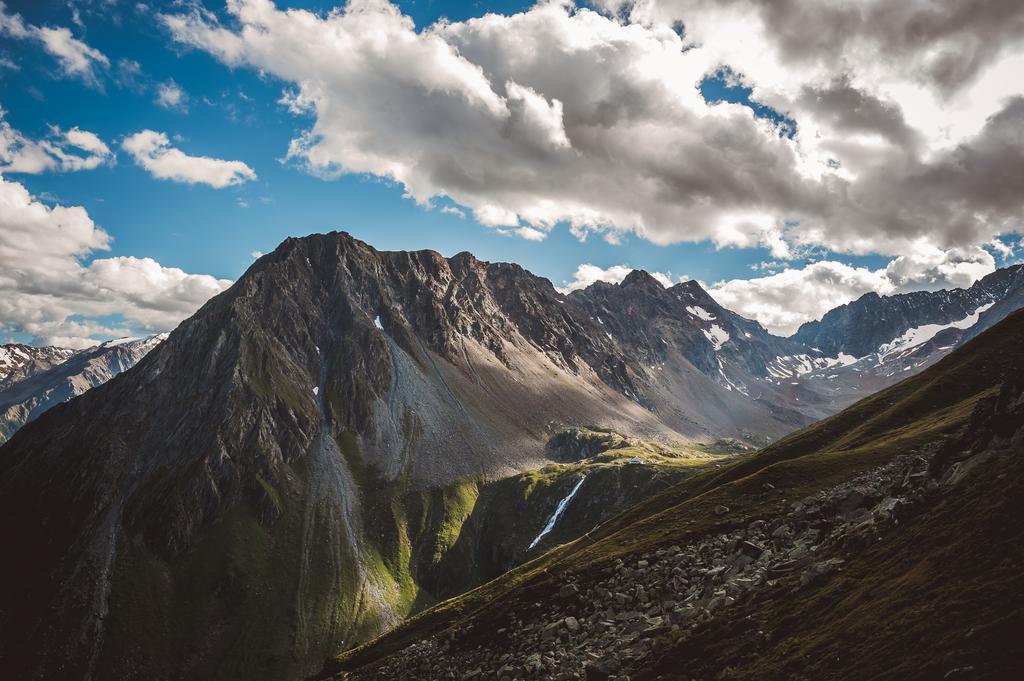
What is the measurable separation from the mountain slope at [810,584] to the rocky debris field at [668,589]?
17 centimetres

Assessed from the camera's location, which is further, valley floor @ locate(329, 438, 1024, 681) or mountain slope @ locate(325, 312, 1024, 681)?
mountain slope @ locate(325, 312, 1024, 681)

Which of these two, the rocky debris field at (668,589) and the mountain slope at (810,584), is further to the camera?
the rocky debris field at (668,589)

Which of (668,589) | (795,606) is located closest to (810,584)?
(795,606)

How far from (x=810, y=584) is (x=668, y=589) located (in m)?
13.6

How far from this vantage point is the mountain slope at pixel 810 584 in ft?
85.9

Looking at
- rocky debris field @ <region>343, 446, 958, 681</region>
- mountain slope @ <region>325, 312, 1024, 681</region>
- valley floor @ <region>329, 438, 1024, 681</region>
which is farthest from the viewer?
rocky debris field @ <region>343, 446, 958, 681</region>

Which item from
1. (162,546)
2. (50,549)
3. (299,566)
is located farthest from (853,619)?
(50,549)

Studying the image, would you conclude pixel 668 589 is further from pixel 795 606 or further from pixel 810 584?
pixel 795 606

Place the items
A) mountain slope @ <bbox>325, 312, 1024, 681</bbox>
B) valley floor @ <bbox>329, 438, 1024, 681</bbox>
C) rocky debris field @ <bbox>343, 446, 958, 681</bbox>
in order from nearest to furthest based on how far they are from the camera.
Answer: valley floor @ <bbox>329, 438, 1024, 681</bbox>, mountain slope @ <bbox>325, 312, 1024, 681</bbox>, rocky debris field @ <bbox>343, 446, 958, 681</bbox>

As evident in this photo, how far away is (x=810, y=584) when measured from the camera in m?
36.9

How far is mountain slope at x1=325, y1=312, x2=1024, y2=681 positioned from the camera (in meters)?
26.2

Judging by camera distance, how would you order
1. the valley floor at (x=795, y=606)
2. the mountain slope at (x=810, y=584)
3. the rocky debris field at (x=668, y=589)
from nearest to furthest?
the valley floor at (x=795, y=606)
the mountain slope at (x=810, y=584)
the rocky debris field at (x=668, y=589)

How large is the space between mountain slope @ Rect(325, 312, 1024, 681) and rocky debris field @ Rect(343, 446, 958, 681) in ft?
0.56

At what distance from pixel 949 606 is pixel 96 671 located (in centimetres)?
19700
